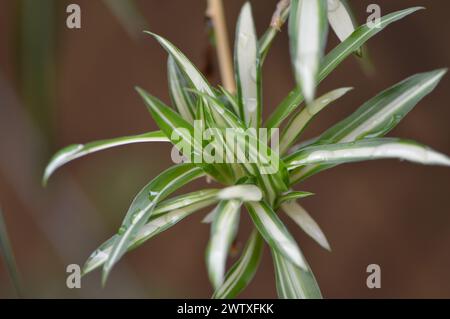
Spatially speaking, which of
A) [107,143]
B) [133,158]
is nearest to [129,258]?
[133,158]

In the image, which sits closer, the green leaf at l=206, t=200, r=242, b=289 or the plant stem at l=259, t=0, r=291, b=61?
the green leaf at l=206, t=200, r=242, b=289

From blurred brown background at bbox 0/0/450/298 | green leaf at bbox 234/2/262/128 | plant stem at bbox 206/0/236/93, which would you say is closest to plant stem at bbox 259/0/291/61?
green leaf at bbox 234/2/262/128

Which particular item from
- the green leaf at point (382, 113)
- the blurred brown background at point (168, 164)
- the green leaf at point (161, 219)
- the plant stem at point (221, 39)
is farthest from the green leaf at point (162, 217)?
the blurred brown background at point (168, 164)

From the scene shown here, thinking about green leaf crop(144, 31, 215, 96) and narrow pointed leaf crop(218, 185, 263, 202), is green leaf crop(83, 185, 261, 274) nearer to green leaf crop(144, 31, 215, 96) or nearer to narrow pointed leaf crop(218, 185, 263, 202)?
narrow pointed leaf crop(218, 185, 263, 202)

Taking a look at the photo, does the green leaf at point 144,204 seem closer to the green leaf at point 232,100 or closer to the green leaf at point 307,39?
the green leaf at point 232,100

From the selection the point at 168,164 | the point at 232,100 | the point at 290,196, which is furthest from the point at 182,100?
the point at 168,164
